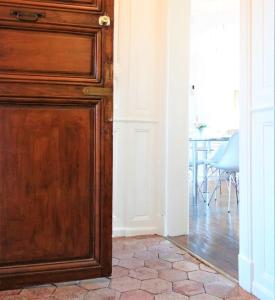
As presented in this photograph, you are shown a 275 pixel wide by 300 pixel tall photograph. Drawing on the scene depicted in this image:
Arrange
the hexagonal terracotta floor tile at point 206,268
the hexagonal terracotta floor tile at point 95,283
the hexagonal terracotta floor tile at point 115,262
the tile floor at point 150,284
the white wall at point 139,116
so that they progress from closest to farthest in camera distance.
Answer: the tile floor at point 150,284 < the hexagonal terracotta floor tile at point 95,283 < the hexagonal terracotta floor tile at point 206,268 < the hexagonal terracotta floor tile at point 115,262 < the white wall at point 139,116

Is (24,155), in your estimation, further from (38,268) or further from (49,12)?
(49,12)

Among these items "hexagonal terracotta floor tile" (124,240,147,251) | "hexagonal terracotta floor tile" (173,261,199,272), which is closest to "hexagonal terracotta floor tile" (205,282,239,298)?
"hexagonal terracotta floor tile" (173,261,199,272)

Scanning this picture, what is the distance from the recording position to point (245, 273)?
5.94 feet

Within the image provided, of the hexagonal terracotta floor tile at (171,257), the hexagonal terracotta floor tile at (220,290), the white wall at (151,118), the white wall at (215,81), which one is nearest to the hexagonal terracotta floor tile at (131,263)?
the hexagonal terracotta floor tile at (171,257)

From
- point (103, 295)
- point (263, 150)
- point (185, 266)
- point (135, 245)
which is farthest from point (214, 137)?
point (103, 295)

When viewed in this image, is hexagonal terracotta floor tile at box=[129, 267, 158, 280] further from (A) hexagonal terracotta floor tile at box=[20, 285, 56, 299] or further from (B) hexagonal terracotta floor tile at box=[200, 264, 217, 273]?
(A) hexagonal terracotta floor tile at box=[20, 285, 56, 299]

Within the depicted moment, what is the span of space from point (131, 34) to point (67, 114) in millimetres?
1251

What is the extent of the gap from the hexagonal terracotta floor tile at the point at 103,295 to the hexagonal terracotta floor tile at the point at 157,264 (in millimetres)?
405

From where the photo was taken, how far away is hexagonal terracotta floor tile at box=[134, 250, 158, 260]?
2.30 m

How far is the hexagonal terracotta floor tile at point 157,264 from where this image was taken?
2113mm

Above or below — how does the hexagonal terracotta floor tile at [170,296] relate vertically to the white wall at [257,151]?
below

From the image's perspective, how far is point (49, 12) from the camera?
69.9 inches

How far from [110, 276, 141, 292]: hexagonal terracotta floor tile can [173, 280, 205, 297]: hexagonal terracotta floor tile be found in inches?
7.9

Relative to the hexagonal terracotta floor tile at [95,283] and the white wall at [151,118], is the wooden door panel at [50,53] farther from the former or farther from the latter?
the hexagonal terracotta floor tile at [95,283]
